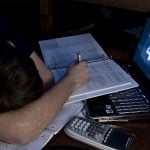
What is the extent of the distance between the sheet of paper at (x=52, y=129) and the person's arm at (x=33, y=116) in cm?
2

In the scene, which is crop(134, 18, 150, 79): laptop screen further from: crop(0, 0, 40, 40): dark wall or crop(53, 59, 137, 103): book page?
crop(0, 0, 40, 40): dark wall

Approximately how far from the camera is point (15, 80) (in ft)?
2.43

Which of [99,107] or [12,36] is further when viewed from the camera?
[12,36]

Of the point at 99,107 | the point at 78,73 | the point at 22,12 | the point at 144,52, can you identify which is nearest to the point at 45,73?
the point at 78,73

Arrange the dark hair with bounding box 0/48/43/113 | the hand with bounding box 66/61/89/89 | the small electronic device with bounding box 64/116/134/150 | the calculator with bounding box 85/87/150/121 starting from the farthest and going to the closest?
the hand with bounding box 66/61/89/89 → the calculator with bounding box 85/87/150/121 → the small electronic device with bounding box 64/116/134/150 → the dark hair with bounding box 0/48/43/113

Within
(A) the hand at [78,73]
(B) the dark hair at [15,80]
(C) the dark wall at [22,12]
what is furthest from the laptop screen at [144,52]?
(C) the dark wall at [22,12]

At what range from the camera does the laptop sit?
961 millimetres

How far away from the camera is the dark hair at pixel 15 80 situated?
73 cm

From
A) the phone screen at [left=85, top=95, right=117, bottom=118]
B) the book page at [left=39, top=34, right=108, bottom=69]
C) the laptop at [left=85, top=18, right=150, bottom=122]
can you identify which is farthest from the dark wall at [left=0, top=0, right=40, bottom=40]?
the phone screen at [left=85, top=95, right=117, bottom=118]

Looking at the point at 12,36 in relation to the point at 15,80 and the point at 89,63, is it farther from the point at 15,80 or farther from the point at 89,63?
the point at 15,80

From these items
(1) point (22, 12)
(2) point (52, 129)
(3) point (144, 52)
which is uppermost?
(3) point (144, 52)

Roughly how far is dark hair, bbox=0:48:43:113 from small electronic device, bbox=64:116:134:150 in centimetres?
17

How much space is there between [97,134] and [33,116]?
178mm

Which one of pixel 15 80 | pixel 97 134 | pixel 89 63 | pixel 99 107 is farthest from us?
A: pixel 89 63
